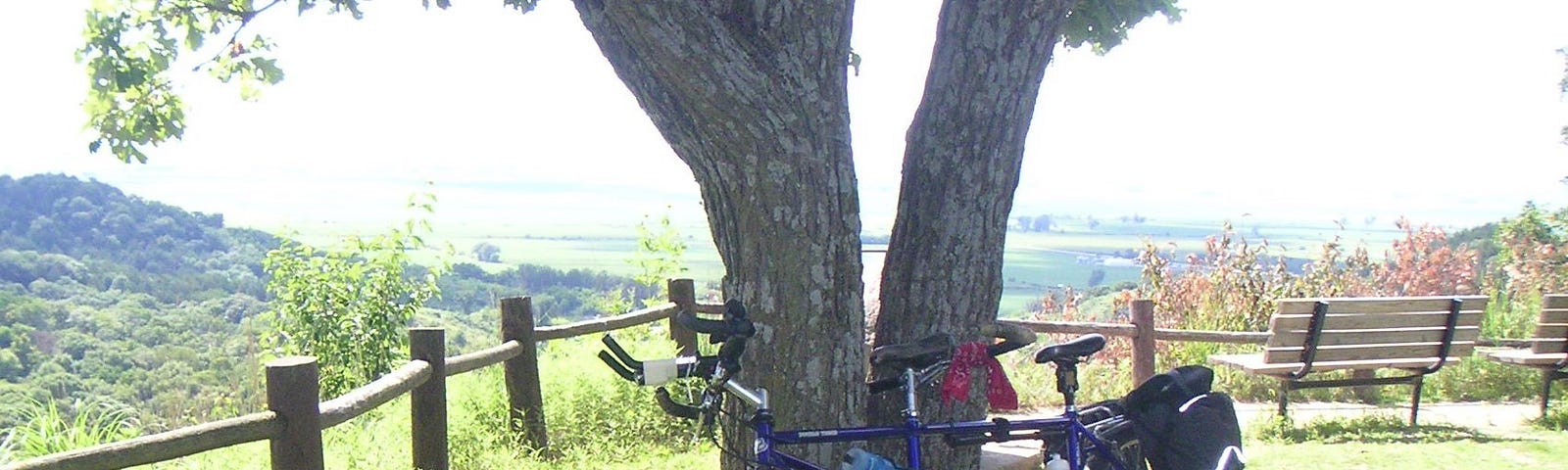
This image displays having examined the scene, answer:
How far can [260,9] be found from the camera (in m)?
5.70

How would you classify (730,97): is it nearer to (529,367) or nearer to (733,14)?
(733,14)

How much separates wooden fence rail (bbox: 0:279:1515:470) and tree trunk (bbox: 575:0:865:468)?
1.31 m

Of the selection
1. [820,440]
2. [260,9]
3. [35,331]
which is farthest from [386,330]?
[35,331]

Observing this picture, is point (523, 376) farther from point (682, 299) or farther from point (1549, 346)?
point (1549, 346)

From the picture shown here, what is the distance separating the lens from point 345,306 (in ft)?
24.9

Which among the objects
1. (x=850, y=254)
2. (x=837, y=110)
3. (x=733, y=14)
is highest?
(x=733, y=14)

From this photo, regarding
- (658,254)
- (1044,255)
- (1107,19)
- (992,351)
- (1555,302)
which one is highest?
(1107,19)

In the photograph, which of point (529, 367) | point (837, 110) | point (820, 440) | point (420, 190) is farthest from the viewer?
point (420, 190)

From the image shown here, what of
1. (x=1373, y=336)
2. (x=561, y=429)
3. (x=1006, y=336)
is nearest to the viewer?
(x=1006, y=336)

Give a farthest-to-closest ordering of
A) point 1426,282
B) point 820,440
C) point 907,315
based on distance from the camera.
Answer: point 1426,282, point 907,315, point 820,440

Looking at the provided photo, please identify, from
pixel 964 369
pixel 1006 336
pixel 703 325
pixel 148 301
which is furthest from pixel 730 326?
pixel 148 301

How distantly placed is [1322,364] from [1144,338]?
99cm

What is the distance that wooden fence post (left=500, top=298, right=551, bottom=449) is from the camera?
21.8ft

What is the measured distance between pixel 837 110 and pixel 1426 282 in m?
9.39
